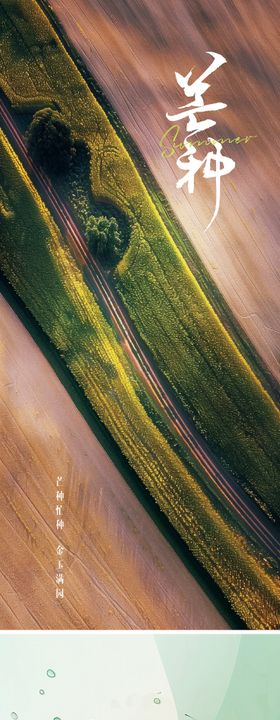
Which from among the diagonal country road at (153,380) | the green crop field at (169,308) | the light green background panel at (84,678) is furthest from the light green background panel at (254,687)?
A: the green crop field at (169,308)

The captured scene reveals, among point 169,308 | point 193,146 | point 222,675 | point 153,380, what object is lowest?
point 222,675

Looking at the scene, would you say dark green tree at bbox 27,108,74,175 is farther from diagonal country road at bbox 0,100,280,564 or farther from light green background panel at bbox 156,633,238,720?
light green background panel at bbox 156,633,238,720

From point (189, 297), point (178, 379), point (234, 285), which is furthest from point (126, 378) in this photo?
point (234, 285)

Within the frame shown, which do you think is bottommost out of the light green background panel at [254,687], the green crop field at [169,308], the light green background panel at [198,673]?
the light green background panel at [254,687]

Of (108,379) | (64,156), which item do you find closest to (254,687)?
(108,379)

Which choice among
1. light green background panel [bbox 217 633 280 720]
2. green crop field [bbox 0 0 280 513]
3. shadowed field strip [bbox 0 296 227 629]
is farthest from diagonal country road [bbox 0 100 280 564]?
light green background panel [bbox 217 633 280 720]

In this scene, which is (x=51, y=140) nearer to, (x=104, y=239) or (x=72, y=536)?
(x=104, y=239)

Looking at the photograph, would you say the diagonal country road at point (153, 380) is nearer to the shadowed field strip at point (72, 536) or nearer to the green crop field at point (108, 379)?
the green crop field at point (108, 379)

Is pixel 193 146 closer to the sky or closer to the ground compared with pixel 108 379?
closer to the sky
